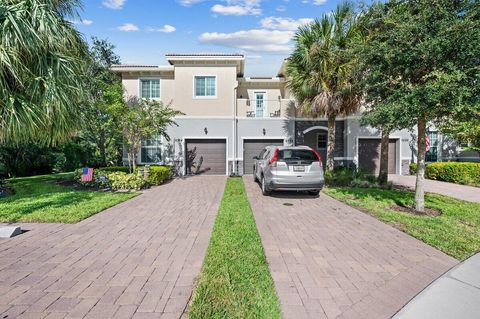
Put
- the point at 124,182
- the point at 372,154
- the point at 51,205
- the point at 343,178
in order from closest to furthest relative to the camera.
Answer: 1. the point at 51,205
2. the point at 124,182
3. the point at 343,178
4. the point at 372,154

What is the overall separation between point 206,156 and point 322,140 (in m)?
7.42

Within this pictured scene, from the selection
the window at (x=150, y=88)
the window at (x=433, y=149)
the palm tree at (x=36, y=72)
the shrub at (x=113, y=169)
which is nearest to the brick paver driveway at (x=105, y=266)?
the palm tree at (x=36, y=72)

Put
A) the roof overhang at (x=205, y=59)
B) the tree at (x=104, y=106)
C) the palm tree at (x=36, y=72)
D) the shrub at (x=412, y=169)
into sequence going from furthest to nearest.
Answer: the shrub at (x=412, y=169)
the roof overhang at (x=205, y=59)
the tree at (x=104, y=106)
the palm tree at (x=36, y=72)

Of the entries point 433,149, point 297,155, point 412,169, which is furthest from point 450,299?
point 433,149

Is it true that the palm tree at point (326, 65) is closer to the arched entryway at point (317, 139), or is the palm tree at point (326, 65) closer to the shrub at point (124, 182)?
the arched entryway at point (317, 139)

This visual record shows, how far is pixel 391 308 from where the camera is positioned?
2900 millimetres

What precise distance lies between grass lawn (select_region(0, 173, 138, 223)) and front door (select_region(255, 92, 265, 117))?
1026cm

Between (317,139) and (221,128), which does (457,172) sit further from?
(221,128)

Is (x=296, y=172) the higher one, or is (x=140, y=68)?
(x=140, y=68)

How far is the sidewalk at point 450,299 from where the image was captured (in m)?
2.79

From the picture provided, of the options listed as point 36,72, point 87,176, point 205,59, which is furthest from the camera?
point 205,59

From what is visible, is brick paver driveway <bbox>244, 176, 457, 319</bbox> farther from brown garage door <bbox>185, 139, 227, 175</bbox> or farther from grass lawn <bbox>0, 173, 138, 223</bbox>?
brown garage door <bbox>185, 139, 227, 175</bbox>

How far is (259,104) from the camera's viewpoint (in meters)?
17.7

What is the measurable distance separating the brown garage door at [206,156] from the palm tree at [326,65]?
6.11m
